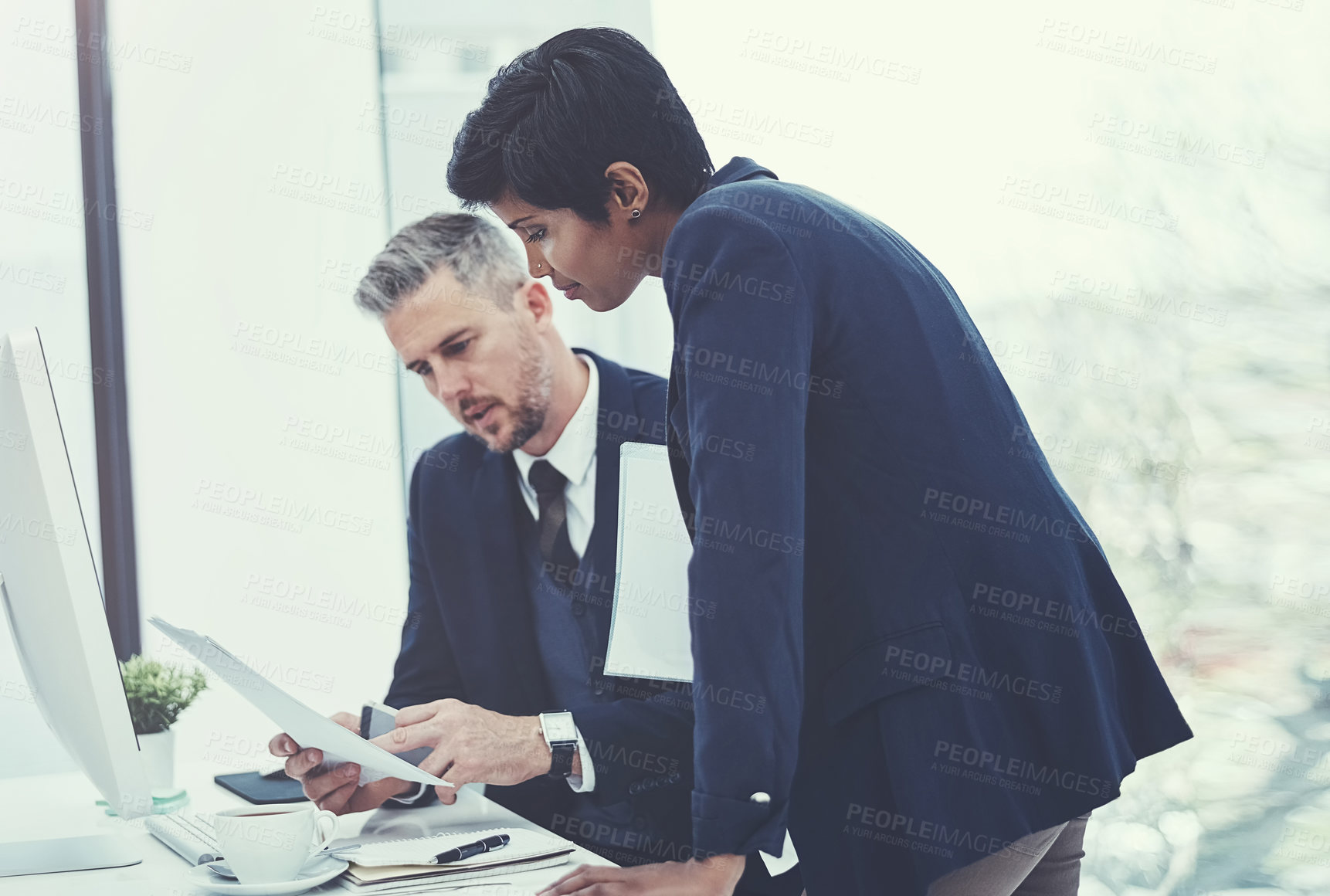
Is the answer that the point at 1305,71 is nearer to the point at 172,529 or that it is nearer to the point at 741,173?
the point at 741,173

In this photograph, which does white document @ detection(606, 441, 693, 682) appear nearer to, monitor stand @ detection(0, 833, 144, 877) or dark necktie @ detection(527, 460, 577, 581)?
dark necktie @ detection(527, 460, 577, 581)

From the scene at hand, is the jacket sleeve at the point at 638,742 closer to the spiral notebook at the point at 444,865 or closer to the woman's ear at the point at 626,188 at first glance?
the spiral notebook at the point at 444,865

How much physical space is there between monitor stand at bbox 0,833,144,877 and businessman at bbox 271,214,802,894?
523 mm

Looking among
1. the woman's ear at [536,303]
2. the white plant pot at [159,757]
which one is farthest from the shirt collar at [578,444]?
the white plant pot at [159,757]

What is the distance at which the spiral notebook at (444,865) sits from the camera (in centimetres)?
98


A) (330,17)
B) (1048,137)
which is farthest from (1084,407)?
(330,17)

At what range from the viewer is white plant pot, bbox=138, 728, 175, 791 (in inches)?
57.9

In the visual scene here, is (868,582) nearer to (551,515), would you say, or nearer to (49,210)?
(551,515)

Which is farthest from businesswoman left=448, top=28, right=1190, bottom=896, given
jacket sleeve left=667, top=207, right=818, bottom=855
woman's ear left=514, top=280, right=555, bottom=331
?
woman's ear left=514, top=280, right=555, bottom=331

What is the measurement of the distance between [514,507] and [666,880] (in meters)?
1.14

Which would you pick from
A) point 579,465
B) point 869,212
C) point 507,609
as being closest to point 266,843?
point 507,609

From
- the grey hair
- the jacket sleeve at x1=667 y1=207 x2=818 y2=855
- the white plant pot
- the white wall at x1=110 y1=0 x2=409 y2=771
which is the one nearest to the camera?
the jacket sleeve at x1=667 y1=207 x2=818 y2=855

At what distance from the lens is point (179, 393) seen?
106 inches

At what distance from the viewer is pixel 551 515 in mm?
1853
